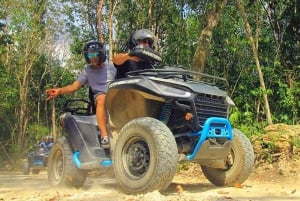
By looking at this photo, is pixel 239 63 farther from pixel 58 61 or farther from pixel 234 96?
pixel 58 61

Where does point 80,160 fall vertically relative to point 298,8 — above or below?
below

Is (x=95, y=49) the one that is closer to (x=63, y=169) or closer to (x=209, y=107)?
(x=63, y=169)

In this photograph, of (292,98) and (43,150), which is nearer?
(292,98)

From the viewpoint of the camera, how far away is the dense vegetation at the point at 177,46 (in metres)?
14.2

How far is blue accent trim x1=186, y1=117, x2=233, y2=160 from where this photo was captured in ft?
17.0

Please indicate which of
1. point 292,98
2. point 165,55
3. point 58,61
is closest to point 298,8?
point 292,98

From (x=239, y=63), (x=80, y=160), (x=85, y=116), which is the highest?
(x=239, y=63)

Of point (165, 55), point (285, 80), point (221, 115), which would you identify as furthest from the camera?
point (165, 55)

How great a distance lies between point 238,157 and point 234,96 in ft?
32.2

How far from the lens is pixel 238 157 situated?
5.99 metres

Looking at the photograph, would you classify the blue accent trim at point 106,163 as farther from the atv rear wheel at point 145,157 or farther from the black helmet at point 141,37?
the black helmet at point 141,37

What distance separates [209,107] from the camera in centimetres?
547

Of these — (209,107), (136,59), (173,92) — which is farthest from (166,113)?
(136,59)

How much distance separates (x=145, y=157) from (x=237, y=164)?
1.41m
